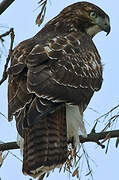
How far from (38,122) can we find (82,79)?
0.74m

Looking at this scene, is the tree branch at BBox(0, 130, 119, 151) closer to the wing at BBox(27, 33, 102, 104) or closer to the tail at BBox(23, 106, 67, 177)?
the tail at BBox(23, 106, 67, 177)

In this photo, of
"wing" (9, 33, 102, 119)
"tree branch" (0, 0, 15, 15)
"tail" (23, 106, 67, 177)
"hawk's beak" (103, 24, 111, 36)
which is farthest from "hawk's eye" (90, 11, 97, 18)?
"tree branch" (0, 0, 15, 15)

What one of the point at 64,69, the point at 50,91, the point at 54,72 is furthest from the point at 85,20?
the point at 50,91

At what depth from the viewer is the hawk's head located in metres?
6.38

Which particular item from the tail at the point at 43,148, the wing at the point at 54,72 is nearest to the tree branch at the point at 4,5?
the wing at the point at 54,72

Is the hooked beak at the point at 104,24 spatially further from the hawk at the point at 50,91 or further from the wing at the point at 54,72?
the wing at the point at 54,72

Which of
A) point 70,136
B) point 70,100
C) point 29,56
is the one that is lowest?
point 70,136

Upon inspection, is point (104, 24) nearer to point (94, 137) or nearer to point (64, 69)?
point (64, 69)

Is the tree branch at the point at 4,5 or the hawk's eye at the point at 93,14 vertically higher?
the tree branch at the point at 4,5

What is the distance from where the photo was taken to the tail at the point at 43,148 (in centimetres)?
457

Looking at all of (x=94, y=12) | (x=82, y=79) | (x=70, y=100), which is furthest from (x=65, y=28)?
(x=70, y=100)

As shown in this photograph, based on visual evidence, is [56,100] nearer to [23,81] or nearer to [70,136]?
[23,81]

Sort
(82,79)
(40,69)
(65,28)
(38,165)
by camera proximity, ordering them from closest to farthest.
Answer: (38,165) < (40,69) < (82,79) < (65,28)

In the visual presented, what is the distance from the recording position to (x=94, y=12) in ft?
21.7
